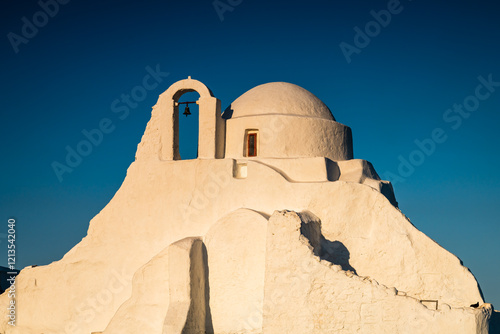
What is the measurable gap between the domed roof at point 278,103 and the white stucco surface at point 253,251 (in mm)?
45

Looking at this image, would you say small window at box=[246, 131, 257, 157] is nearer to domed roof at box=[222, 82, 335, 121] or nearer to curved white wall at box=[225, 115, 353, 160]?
curved white wall at box=[225, 115, 353, 160]

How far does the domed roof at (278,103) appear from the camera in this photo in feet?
55.1

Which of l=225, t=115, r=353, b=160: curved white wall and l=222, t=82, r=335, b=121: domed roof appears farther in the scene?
l=222, t=82, r=335, b=121: domed roof

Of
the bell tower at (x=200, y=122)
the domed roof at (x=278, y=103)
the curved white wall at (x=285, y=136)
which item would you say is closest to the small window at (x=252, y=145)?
the curved white wall at (x=285, y=136)

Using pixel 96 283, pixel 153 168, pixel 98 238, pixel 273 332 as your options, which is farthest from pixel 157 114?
pixel 273 332

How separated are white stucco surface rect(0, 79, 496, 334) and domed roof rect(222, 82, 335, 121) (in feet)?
0.15

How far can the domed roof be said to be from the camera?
1680 centimetres

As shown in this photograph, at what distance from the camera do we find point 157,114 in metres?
17.4

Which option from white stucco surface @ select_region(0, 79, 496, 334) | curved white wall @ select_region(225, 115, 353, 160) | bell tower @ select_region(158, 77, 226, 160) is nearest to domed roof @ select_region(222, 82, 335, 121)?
white stucco surface @ select_region(0, 79, 496, 334)

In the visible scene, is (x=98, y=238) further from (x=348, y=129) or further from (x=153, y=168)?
(x=348, y=129)

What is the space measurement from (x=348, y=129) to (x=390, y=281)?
17.6 ft

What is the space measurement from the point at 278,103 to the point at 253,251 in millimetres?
4817

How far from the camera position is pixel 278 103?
16844mm

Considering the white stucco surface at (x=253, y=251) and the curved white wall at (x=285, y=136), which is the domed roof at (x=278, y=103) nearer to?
the white stucco surface at (x=253, y=251)
